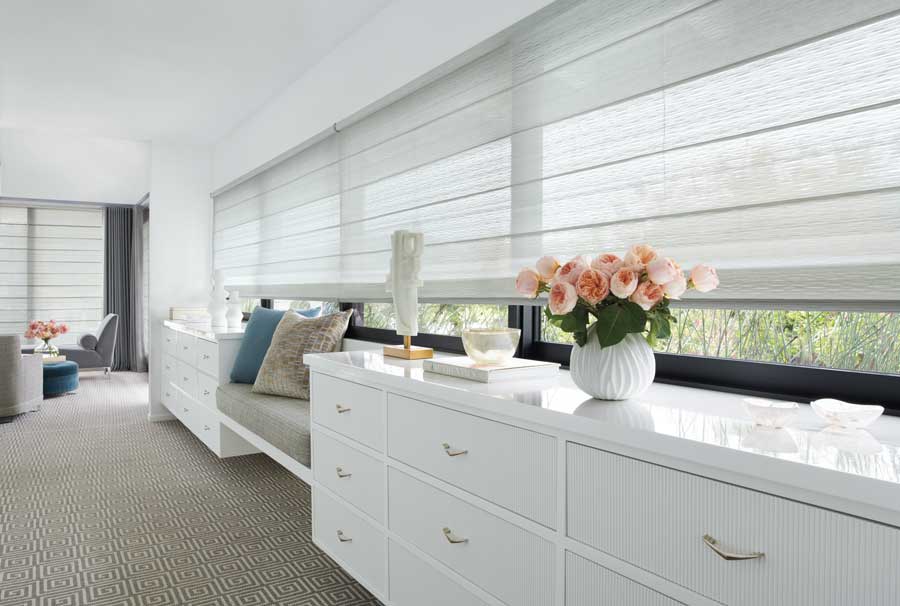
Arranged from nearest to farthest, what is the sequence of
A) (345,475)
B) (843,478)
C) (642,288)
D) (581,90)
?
1. (843,478)
2. (642,288)
3. (581,90)
4. (345,475)

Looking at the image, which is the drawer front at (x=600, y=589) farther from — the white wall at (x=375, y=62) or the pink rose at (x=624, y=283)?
the white wall at (x=375, y=62)

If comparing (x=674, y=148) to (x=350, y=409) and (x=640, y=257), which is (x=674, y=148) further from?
(x=350, y=409)

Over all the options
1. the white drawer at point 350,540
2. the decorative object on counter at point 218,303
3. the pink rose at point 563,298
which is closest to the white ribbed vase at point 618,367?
the pink rose at point 563,298

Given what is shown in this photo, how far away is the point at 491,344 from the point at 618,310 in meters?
0.54

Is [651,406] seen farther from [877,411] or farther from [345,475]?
[345,475]

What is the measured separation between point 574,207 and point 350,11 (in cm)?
173

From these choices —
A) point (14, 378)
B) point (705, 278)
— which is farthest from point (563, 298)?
point (14, 378)

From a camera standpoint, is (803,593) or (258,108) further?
(258,108)

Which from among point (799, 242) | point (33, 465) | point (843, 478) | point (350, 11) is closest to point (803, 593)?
point (843, 478)

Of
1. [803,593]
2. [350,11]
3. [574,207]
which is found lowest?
[803,593]

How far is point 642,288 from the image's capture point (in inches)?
51.3

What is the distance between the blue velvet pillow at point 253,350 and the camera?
3650 mm

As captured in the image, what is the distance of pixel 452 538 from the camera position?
1.61m

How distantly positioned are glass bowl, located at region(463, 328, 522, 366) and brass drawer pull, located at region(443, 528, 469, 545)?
49 cm
